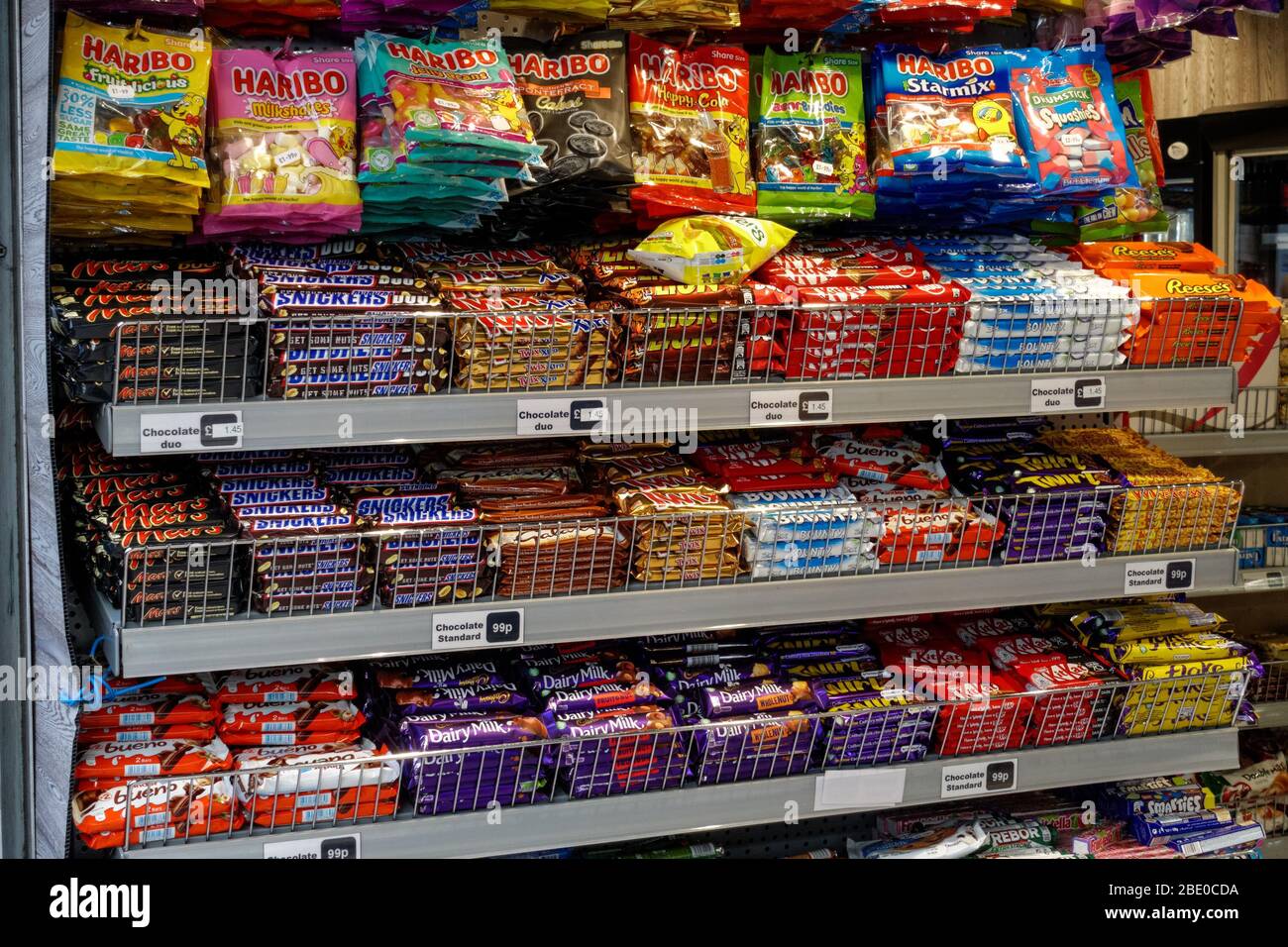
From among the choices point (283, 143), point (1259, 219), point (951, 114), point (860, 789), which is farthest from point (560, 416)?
point (1259, 219)

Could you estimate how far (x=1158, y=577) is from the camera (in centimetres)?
273

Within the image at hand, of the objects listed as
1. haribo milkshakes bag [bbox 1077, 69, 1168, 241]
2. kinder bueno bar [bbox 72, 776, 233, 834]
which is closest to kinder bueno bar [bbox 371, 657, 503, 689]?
kinder bueno bar [bbox 72, 776, 233, 834]

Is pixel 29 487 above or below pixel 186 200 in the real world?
below

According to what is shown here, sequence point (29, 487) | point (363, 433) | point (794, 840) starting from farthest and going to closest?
point (794, 840) < point (363, 433) < point (29, 487)

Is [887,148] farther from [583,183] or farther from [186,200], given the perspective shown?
[186,200]

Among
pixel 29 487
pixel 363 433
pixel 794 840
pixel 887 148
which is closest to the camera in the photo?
pixel 29 487

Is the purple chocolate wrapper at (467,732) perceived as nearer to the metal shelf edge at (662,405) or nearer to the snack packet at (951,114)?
the metal shelf edge at (662,405)

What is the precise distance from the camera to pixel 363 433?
7.08ft

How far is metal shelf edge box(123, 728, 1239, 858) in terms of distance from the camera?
7.29ft

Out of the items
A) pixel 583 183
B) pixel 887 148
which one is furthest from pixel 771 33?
pixel 583 183

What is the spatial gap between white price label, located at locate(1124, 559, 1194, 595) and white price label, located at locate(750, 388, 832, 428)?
0.73 meters

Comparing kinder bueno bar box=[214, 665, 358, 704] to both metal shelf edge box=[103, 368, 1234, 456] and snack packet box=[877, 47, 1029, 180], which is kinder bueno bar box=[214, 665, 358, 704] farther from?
snack packet box=[877, 47, 1029, 180]

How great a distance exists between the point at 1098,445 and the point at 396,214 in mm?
1554

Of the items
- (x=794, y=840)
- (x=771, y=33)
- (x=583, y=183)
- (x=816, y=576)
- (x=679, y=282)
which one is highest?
(x=771, y=33)
